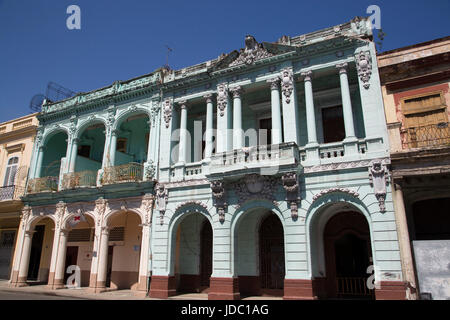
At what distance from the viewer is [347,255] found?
14.4m

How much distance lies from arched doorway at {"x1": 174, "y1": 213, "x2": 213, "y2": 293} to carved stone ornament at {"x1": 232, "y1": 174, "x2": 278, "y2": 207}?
356 centimetres

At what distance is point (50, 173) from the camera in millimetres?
21812

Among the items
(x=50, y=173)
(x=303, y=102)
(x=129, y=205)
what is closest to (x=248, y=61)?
(x=303, y=102)

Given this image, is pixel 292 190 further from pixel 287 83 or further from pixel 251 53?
pixel 251 53

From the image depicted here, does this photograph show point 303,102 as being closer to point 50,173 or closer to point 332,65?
point 332,65

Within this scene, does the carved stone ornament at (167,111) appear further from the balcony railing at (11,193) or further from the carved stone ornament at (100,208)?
the balcony railing at (11,193)

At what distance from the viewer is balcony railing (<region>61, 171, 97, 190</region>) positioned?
18.8 metres

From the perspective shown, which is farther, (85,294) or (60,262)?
(60,262)

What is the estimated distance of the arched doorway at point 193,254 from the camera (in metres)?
16.4

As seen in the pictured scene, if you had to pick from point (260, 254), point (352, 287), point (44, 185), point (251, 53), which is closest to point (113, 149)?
point (44, 185)

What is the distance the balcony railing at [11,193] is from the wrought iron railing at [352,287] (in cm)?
1924

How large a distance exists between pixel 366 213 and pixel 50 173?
1897cm

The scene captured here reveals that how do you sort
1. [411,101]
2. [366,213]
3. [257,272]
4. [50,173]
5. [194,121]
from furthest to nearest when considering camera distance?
[50,173]
[194,121]
[257,272]
[411,101]
[366,213]

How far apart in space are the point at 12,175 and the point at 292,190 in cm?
1933
